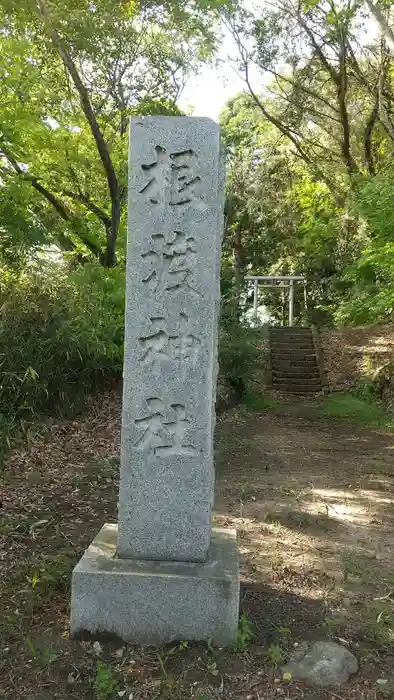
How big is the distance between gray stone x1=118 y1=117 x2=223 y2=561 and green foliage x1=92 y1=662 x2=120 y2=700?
1.85 feet

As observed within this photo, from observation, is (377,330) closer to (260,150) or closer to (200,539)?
(260,150)

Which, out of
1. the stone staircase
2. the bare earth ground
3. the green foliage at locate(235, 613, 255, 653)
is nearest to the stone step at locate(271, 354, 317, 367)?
the stone staircase

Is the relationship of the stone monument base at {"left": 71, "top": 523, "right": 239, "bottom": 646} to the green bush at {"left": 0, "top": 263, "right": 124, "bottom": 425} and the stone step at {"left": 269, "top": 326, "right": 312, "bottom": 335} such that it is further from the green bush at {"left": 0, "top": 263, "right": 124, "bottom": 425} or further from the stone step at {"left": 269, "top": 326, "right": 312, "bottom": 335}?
the stone step at {"left": 269, "top": 326, "right": 312, "bottom": 335}

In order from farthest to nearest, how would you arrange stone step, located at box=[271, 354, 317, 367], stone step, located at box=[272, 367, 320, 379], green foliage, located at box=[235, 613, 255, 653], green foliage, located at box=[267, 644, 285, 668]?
stone step, located at box=[271, 354, 317, 367]
stone step, located at box=[272, 367, 320, 379]
green foliage, located at box=[235, 613, 255, 653]
green foliage, located at box=[267, 644, 285, 668]

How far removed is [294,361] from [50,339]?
29.5ft

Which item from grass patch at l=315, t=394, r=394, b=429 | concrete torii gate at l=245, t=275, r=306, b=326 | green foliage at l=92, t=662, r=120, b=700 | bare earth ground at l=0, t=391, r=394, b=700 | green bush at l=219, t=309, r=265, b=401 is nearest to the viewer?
green foliage at l=92, t=662, r=120, b=700

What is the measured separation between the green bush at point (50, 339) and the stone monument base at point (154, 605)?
9.98ft

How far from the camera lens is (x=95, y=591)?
2725 mm

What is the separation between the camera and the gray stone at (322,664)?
252 cm

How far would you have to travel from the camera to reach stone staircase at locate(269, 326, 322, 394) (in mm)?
13188

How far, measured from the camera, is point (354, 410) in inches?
424

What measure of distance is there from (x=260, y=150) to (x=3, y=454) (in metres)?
15.8

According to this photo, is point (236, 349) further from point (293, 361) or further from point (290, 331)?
point (290, 331)

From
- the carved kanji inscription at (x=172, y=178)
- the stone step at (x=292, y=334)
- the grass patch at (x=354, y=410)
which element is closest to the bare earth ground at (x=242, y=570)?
the carved kanji inscription at (x=172, y=178)
